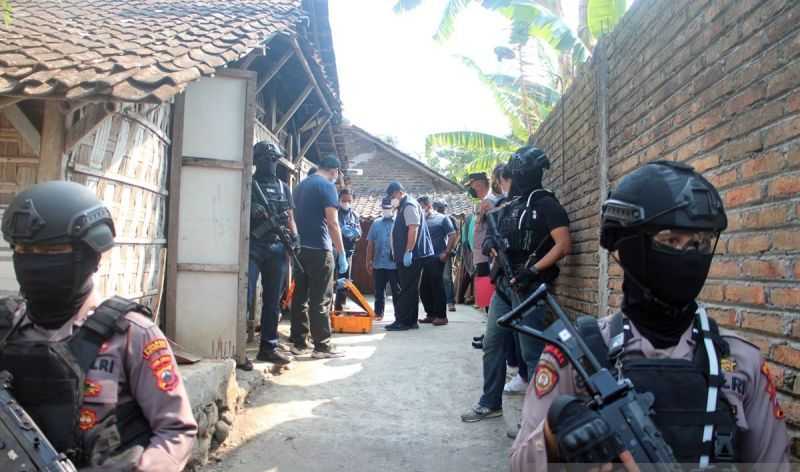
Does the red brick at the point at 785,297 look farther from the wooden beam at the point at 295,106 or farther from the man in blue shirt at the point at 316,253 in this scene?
the wooden beam at the point at 295,106

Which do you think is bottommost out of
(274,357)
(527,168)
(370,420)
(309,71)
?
(370,420)

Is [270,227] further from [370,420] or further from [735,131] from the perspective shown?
[735,131]

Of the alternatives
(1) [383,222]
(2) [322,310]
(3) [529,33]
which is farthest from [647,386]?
(3) [529,33]

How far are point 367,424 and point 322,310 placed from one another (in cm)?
176

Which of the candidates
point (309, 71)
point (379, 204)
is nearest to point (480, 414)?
point (309, 71)

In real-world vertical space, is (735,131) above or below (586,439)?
above

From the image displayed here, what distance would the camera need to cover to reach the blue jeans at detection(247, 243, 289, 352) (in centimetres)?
518

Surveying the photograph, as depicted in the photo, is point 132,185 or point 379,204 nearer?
point 132,185

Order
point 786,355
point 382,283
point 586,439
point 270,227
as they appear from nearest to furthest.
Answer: point 586,439
point 786,355
point 270,227
point 382,283

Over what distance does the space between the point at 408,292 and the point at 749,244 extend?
6014 mm

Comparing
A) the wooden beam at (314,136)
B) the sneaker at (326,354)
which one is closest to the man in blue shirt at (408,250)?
the sneaker at (326,354)

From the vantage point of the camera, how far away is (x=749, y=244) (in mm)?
2143

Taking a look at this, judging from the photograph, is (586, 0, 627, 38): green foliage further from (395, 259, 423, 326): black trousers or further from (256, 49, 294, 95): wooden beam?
(256, 49, 294, 95): wooden beam

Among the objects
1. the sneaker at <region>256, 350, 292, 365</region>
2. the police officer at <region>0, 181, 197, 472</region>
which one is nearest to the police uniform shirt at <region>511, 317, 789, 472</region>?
the police officer at <region>0, 181, 197, 472</region>
